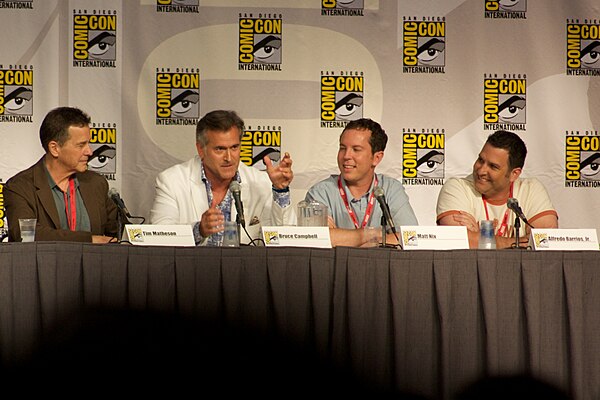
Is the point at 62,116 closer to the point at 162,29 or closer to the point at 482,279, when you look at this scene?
the point at 162,29

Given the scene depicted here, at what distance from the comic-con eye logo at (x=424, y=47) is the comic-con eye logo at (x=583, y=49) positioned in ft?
2.69

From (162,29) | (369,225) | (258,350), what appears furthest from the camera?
(162,29)

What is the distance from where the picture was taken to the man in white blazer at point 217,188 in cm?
401

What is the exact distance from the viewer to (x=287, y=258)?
303 centimetres

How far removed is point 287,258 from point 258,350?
Answer: 1.21 ft

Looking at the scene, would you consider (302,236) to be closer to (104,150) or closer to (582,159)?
(104,150)

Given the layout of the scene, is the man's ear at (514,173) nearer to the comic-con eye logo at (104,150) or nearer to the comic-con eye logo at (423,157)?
the comic-con eye logo at (423,157)

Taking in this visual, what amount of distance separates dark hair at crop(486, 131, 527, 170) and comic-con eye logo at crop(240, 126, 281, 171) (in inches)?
56.0

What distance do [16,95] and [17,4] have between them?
57cm

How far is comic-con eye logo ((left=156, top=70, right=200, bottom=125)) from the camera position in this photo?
16.2ft

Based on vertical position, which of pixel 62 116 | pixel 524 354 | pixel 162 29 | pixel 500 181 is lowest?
pixel 524 354

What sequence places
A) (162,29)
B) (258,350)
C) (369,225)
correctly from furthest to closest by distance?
(162,29) < (369,225) < (258,350)

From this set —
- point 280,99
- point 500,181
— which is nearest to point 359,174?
point 500,181

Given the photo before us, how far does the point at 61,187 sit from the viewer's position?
13.4ft
